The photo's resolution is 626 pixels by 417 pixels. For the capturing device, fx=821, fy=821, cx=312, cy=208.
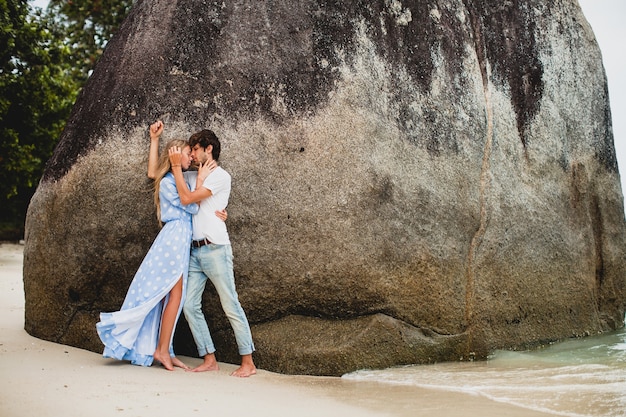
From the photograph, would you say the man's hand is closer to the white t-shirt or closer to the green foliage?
A: the white t-shirt

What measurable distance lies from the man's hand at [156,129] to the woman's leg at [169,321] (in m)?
1.01

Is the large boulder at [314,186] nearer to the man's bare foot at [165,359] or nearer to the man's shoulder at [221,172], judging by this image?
the man's shoulder at [221,172]

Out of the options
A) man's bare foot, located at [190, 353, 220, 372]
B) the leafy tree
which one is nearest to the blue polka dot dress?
man's bare foot, located at [190, 353, 220, 372]

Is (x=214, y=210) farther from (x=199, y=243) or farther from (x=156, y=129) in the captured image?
(x=156, y=129)

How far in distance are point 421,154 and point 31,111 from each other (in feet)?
40.8

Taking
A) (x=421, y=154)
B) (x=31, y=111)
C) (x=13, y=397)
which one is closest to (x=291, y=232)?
(x=421, y=154)

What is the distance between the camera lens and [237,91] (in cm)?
577

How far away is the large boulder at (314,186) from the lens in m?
5.67

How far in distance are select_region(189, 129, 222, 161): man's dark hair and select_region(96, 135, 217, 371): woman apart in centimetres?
12

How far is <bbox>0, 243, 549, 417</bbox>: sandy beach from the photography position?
168 inches

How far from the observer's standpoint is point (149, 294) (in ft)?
17.7

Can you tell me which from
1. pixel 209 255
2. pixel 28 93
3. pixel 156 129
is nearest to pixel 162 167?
pixel 156 129

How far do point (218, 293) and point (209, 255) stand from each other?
0.28 meters

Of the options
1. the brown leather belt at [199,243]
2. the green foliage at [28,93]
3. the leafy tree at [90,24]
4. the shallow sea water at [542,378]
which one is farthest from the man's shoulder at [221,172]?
the leafy tree at [90,24]
